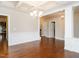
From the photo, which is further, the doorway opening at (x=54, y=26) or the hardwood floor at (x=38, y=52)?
the doorway opening at (x=54, y=26)

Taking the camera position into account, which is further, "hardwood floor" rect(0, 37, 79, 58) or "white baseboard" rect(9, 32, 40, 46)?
"white baseboard" rect(9, 32, 40, 46)

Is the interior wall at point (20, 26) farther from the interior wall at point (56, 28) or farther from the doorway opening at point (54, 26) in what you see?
the interior wall at point (56, 28)

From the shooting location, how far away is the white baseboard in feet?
23.1

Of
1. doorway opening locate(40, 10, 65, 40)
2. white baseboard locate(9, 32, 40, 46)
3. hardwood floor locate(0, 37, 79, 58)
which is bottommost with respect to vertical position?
hardwood floor locate(0, 37, 79, 58)

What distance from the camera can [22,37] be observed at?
7.95m

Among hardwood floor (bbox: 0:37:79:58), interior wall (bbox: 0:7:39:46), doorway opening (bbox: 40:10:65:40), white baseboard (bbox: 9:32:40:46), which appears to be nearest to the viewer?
hardwood floor (bbox: 0:37:79:58)

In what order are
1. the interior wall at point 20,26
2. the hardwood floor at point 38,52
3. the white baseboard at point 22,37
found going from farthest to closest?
the white baseboard at point 22,37 → the interior wall at point 20,26 → the hardwood floor at point 38,52

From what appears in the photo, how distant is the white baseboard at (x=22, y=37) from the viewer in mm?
7035

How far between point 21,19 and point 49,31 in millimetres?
5072

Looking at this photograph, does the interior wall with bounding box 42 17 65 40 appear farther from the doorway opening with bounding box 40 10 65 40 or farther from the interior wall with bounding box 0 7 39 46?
the interior wall with bounding box 0 7 39 46

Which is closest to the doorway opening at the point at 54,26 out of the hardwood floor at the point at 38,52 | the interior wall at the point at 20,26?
the interior wall at the point at 20,26

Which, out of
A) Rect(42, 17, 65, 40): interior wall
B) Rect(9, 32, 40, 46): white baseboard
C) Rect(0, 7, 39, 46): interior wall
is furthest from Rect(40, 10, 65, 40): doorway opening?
Rect(9, 32, 40, 46): white baseboard

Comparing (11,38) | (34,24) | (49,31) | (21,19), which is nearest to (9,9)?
(21,19)

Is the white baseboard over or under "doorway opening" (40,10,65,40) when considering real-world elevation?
under
